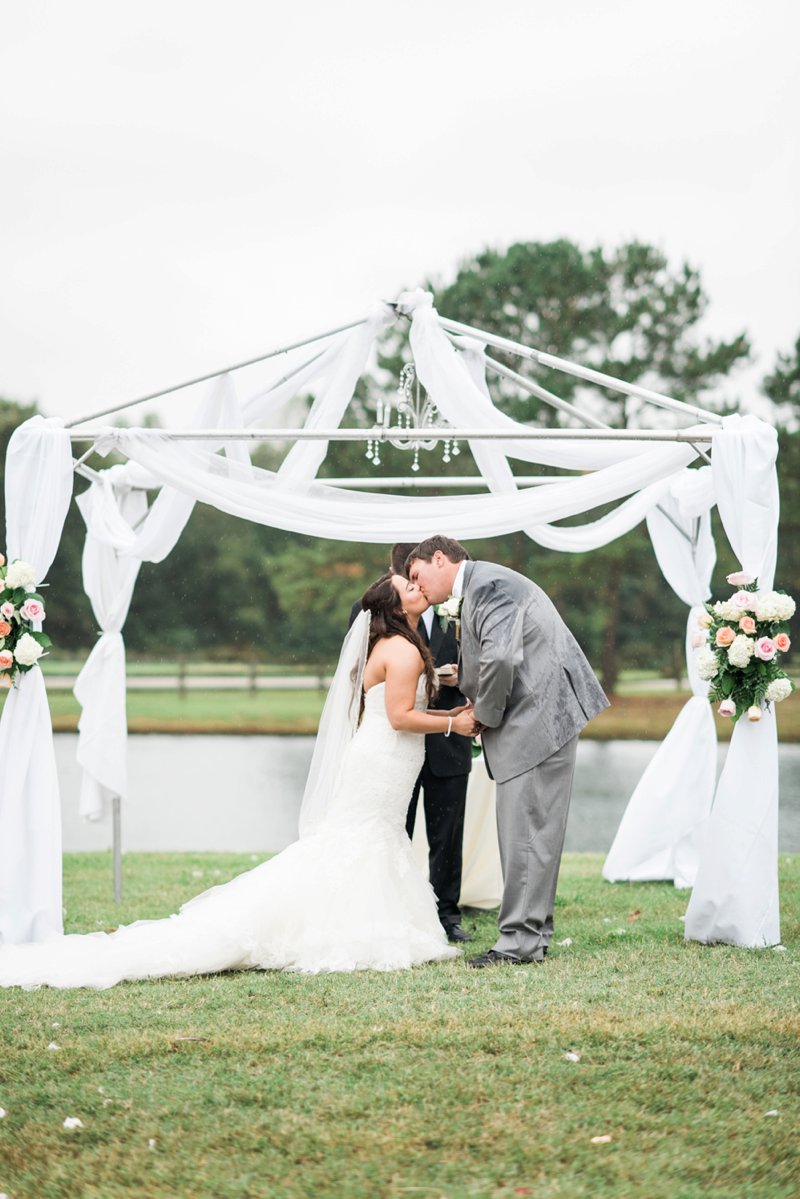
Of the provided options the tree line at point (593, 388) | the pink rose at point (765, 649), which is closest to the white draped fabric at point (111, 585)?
the pink rose at point (765, 649)

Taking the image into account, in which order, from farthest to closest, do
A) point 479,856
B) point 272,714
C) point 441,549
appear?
point 272,714 < point 479,856 < point 441,549

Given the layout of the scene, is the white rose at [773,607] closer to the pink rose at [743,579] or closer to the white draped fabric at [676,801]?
the pink rose at [743,579]

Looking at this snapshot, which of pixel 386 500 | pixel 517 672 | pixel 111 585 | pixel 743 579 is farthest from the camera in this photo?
pixel 111 585

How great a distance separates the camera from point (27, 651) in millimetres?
5867

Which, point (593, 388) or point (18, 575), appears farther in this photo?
point (593, 388)

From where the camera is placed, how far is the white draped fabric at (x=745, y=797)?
558cm

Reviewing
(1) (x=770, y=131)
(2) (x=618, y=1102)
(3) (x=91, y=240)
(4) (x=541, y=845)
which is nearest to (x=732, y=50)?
(1) (x=770, y=131)

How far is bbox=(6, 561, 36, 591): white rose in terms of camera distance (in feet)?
19.5

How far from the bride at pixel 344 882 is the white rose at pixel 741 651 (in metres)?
1.23

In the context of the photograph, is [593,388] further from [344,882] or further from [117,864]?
[344,882]

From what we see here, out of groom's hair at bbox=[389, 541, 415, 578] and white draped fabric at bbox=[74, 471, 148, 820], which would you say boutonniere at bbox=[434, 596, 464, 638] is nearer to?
groom's hair at bbox=[389, 541, 415, 578]

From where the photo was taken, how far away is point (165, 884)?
25.9 feet

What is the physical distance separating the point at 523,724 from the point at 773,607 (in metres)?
1.30

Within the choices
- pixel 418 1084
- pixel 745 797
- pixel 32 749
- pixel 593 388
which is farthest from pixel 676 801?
pixel 593 388
